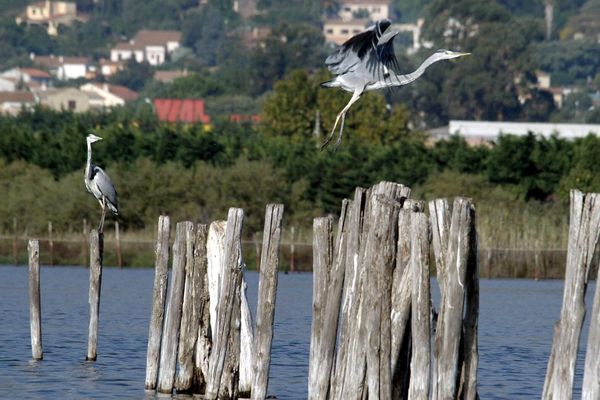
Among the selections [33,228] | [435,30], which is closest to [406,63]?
[435,30]

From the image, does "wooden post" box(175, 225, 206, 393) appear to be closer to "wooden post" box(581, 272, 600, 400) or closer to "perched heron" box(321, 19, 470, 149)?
"perched heron" box(321, 19, 470, 149)

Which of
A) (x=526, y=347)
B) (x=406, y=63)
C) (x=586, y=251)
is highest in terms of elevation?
(x=406, y=63)

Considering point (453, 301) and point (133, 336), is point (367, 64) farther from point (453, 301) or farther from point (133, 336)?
point (133, 336)

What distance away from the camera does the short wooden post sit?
55.6ft

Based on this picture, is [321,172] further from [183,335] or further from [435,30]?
[435,30]

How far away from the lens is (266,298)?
1582 cm

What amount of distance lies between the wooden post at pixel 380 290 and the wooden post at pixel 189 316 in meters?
3.27

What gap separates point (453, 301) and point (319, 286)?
1.95 metres

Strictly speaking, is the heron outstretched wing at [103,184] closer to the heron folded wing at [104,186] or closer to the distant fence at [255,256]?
the heron folded wing at [104,186]

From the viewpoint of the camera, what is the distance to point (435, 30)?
483ft

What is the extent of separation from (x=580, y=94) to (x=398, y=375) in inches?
5537

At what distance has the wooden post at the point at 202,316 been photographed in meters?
17.0

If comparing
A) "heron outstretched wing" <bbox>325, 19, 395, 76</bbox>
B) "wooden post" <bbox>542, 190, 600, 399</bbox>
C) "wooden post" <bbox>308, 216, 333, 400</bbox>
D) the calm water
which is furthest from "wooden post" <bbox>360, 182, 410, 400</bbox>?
the calm water

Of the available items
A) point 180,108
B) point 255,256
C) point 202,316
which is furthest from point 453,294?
point 180,108
